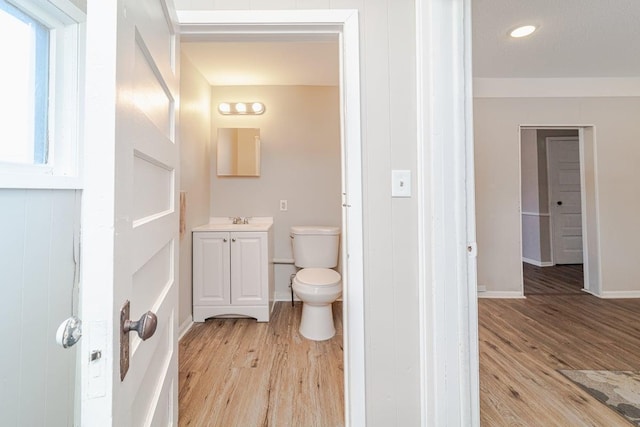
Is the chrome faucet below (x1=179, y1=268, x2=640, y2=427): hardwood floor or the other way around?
the other way around

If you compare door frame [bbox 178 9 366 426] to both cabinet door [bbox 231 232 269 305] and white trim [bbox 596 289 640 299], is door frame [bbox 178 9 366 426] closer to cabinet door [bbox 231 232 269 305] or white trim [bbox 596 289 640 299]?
cabinet door [bbox 231 232 269 305]

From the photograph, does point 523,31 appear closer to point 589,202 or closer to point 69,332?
point 589,202

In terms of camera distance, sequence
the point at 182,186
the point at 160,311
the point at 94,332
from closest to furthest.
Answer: the point at 94,332, the point at 160,311, the point at 182,186

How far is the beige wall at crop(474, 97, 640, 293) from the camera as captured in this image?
2.78 meters

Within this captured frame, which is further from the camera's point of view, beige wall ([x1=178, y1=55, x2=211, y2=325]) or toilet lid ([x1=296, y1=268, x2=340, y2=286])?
beige wall ([x1=178, y1=55, x2=211, y2=325])

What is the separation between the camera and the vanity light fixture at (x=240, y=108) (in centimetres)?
266

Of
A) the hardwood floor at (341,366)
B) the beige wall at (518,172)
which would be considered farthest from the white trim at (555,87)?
the hardwood floor at (341,366)

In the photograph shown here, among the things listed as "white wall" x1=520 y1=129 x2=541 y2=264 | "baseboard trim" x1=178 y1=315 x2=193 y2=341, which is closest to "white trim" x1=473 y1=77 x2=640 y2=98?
"white wall" x1=520 y1=129 x2=541 y2=264

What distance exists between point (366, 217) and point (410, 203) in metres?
0.19

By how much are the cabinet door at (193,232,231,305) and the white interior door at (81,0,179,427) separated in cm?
151

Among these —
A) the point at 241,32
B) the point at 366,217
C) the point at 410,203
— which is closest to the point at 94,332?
the point at 366,217

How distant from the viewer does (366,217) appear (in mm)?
1088

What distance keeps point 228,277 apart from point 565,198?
5.15m

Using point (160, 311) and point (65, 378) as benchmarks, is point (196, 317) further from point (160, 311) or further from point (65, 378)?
point (160, 311)
